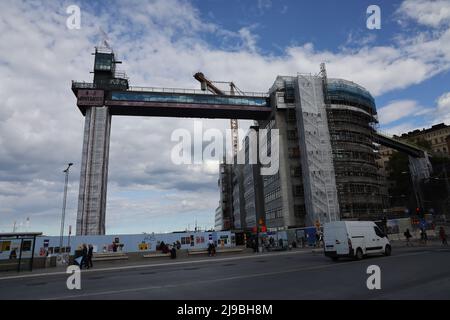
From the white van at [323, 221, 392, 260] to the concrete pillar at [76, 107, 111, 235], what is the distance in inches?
2112

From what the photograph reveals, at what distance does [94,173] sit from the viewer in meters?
66.4

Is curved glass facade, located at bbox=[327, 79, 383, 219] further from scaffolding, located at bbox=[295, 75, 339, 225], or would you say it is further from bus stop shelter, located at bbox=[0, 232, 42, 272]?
bus stop shelter, located at bbox=[0, 232, 42, 272]

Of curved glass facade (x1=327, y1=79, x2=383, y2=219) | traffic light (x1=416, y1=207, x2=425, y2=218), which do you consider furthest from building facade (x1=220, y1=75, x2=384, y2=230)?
traffic light (x1=416, y1=207, x2=425, y2=218)

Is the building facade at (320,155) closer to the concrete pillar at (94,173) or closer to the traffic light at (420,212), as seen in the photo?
the traffic light at (420,212)

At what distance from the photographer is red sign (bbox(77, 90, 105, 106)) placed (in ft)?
229

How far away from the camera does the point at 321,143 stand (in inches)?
2515

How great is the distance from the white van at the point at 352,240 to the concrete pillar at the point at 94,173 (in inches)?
2112

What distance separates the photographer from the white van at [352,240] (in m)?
19.0

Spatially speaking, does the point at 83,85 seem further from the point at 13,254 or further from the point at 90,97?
the point at 13,254

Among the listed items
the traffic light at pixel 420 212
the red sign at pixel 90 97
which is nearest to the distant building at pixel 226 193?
the red sign at pixel 90 97

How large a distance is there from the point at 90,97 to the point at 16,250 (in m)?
48.7

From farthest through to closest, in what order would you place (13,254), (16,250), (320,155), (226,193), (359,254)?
(226,193) < (320,155) < (16,250) < (13,254) < (359,254)

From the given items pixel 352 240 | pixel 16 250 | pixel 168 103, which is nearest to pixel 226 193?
pixel 168 103

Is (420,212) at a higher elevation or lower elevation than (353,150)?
lower
